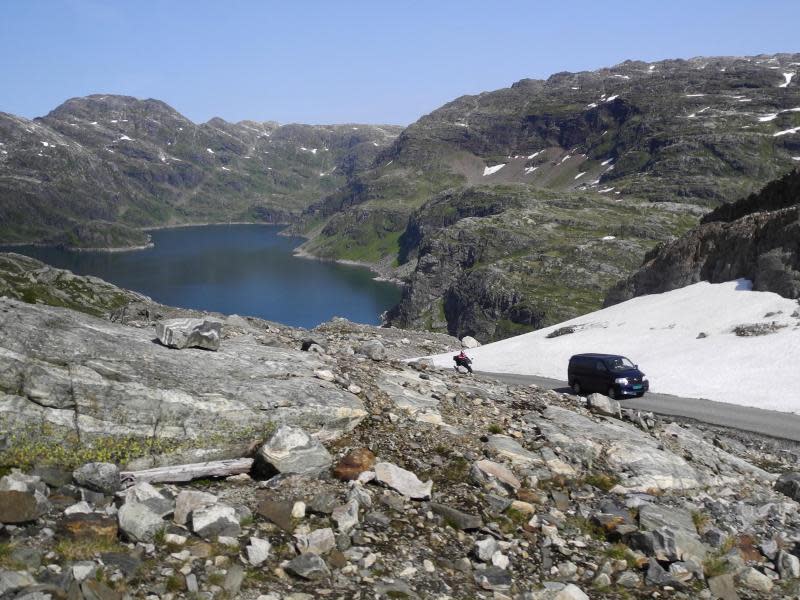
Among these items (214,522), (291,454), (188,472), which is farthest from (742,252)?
(214,522)

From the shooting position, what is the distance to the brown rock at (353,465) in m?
12.4

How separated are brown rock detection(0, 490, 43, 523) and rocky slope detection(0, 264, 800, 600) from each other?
3cm

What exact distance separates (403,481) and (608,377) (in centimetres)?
2026

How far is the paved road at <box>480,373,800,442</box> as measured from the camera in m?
23.5

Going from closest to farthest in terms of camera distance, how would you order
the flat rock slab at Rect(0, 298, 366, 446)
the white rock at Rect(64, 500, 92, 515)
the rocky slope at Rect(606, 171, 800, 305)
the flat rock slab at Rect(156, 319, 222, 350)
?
the white rock at Rect(64, 500, 92, 515), the flat rock slab at Rect(0, 298, 366, 446), the flat rock slab at Rect(156, 319, 222, 350), the rocky slope at Rect(606, 171, 800, 305)

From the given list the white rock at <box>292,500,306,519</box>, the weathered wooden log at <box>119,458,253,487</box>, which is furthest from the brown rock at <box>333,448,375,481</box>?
the weathered wooden log at <box>119,458,253,487</box>

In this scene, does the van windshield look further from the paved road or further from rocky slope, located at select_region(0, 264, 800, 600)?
rocky slope, located at select_region(0, 264, 800, 600)

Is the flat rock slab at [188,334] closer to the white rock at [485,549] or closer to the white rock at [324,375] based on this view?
the white rock at [324,375]

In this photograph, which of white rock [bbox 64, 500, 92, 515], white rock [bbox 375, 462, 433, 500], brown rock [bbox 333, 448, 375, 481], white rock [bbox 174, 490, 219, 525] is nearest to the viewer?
white rock [bbox 64, 500, 92, 515]

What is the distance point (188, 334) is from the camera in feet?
52.5

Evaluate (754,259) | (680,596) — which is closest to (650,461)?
(680,596)

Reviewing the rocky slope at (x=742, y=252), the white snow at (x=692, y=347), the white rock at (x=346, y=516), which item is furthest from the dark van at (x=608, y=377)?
the white rock at (x=346, y=516)

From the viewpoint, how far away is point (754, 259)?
44219 millimetres

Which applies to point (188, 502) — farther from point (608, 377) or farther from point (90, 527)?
point (608, 377)
